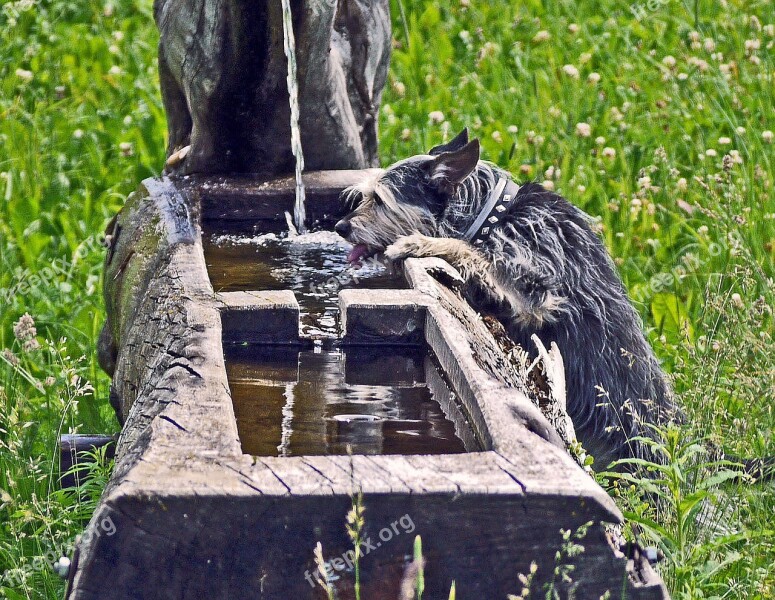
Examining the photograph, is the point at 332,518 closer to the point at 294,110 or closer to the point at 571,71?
the point at 294,110

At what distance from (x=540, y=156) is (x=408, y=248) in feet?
10.4

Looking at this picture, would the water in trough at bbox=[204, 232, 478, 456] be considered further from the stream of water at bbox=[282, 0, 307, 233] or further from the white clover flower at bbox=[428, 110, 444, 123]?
the white clover flower at bbox=[428, 110, 444, 123]

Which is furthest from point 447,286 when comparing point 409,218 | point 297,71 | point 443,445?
point 297,71

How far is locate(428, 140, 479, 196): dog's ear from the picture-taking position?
14.6 ft

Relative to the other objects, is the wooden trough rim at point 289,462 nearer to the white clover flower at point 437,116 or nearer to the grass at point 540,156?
the grass at point 540,156

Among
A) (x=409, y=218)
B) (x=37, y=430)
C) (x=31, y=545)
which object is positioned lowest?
(x=31, y=545)

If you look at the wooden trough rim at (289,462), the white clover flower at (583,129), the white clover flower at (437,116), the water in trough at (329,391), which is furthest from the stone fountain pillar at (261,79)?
the wooden trough rim at (289,462)

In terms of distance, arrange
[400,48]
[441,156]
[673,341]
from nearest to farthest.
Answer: [441,156] < [673,341] < [400,48]

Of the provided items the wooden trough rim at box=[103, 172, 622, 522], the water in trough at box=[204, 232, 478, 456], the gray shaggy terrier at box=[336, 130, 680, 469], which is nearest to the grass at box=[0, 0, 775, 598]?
the gray shaggy terrier at box=[336, 130, 680, 469]

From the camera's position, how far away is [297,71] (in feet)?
17.1

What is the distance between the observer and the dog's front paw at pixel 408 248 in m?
4.37

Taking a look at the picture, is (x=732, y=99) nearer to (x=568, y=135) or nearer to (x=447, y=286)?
(x=568, y=135)

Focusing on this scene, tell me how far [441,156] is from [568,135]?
3176mm

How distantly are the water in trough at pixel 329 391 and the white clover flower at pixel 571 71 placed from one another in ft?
13.0
